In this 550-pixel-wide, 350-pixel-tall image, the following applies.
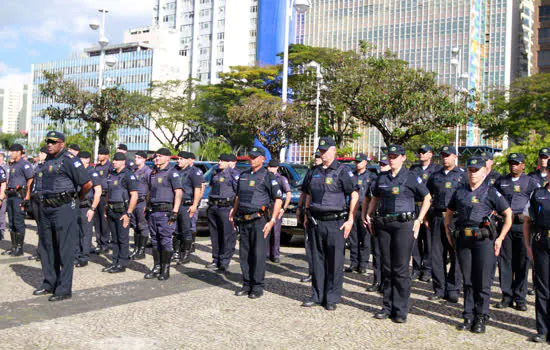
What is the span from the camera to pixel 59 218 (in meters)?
7.88

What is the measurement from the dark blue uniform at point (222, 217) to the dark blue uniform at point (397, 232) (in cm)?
371

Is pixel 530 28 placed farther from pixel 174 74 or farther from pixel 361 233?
pixel 361 233

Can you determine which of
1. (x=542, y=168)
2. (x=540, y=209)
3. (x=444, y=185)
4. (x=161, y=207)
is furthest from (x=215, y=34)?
(x=540, y=209)

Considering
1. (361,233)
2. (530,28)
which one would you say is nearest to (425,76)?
(361,233)

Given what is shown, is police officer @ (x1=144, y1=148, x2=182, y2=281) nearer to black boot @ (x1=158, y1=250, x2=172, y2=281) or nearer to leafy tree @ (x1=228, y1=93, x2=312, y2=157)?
black boot @ (x1=158, y1=250, x2=172, y2=281)

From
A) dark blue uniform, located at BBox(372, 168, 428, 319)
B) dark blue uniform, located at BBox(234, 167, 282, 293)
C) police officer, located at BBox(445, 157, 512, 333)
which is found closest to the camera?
police officer, located at BBox(445, 157, 512, 333)

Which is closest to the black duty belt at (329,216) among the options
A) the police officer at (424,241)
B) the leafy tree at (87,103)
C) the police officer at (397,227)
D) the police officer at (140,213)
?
the police officer at (397,227)

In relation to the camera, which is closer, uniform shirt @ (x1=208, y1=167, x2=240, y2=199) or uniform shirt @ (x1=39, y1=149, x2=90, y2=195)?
uniform shirt @ (x1=39, y1=149, x2=90, y2=195)

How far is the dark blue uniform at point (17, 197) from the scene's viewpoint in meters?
11.4

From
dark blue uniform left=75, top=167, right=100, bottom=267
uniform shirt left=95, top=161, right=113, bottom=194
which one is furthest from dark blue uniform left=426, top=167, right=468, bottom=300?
uniform shirt left=95, top=161, right=113, bottom=194

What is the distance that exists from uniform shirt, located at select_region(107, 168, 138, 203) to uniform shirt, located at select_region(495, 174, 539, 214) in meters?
5.57

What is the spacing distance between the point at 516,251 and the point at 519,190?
2.63 feet

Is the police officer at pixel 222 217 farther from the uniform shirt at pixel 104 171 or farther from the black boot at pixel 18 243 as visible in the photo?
the black boot at pixel 18 243

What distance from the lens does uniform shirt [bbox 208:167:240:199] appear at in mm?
10680
